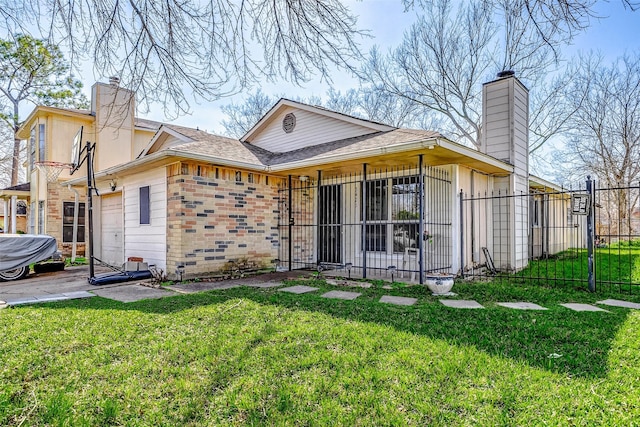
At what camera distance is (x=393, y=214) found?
8.51 m

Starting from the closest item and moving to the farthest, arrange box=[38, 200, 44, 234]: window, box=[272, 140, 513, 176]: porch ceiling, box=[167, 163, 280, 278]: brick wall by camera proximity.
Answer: box=[272, 140, 513, 176]: porch ceiling → box=[167, 163, 280, 278]: brick wall → box=[38, 200, 44, 234]: window

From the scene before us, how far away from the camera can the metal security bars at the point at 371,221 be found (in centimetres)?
786

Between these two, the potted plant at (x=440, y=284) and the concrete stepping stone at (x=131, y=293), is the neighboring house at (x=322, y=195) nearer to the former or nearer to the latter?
the potted plant at (x=440, y=284)

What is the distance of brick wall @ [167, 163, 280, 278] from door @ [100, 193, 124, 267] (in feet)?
11.4

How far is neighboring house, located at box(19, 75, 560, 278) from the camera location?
24.7ft

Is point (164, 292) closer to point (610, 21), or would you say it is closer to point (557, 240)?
point (610, 21)

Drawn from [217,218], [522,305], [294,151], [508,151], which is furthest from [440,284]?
[294,151]

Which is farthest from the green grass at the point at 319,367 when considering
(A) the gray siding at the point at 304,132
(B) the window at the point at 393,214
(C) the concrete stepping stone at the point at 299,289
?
(A) the gray siding at the point at 304,132

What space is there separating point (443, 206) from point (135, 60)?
6.38m

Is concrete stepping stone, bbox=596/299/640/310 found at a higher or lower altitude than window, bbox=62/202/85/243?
lower

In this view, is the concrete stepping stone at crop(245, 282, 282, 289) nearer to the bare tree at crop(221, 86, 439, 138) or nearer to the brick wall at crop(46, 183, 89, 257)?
the brick wall at crop(46, 183, 89, 257)

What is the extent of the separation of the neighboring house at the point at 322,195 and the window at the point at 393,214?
25mm

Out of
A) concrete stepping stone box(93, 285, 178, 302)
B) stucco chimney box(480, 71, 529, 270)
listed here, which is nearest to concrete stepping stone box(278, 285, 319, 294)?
concrete stepping stone box(93, 285, 178, 302)

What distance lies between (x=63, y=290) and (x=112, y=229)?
4544 mm
